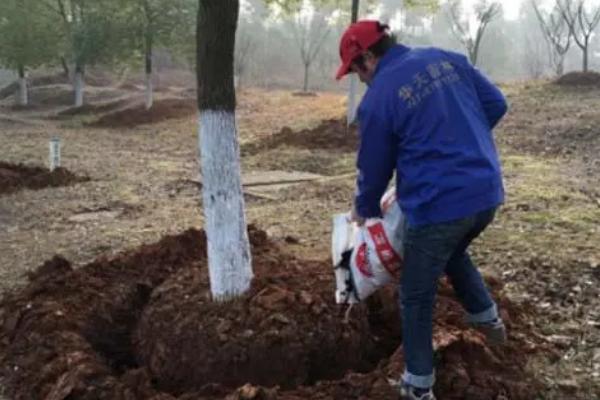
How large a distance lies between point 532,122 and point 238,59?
23.5 meters

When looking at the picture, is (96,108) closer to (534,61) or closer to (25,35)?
(25,35)

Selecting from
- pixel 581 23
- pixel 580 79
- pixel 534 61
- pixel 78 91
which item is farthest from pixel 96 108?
pixel 534 61

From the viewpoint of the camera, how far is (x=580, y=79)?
61.5 feet

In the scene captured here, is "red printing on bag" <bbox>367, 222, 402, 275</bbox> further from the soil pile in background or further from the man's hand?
the soil pile in background

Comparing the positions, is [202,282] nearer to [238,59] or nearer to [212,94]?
[212,94]

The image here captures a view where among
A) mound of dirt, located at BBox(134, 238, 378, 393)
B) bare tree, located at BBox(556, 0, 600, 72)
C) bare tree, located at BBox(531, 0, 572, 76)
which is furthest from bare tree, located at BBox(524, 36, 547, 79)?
mound of dirt, located at BBox(134, 238, 378, 393)

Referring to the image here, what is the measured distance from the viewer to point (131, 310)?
4570mm

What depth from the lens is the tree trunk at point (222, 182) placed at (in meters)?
3.78

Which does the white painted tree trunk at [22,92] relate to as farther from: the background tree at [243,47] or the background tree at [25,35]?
the background tree at [243,47]

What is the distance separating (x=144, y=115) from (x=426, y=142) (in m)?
21.0

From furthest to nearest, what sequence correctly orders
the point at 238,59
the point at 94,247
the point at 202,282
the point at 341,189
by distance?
the point at 238,59 → the point at 341,189 → the point at 94,247 → the point at 202,282

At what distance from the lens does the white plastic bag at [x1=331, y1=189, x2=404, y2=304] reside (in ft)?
9.91

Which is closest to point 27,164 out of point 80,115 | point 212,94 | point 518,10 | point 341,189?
point 341,189

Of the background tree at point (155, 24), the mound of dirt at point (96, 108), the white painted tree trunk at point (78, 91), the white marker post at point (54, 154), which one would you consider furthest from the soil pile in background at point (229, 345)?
the white painted tree trunk at point (78, 91)
